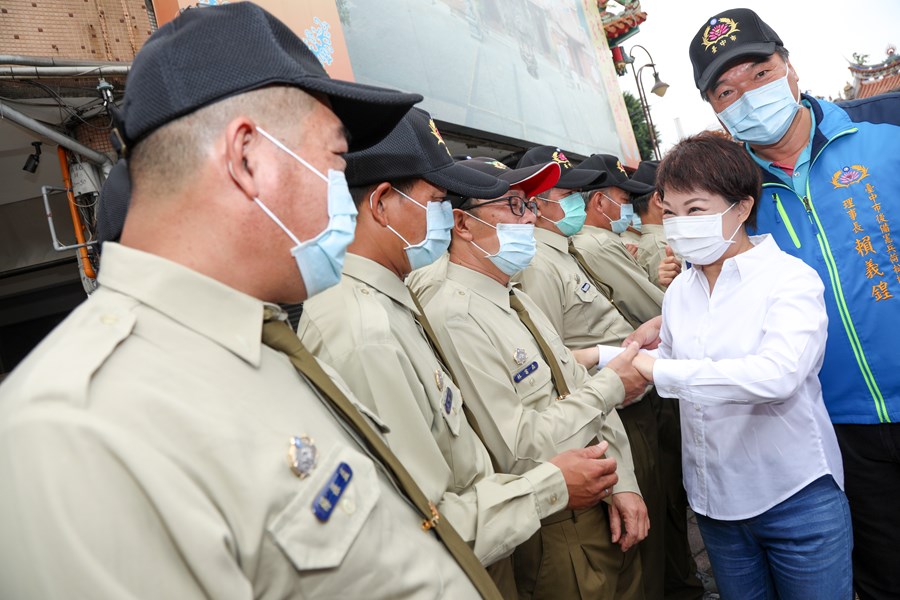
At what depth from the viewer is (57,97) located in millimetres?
5688

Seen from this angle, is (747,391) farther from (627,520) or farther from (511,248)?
(511,248)

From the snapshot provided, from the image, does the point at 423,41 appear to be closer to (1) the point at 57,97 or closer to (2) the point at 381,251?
(1) the point at 57,97

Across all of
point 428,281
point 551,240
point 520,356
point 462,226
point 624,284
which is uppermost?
point 462,226

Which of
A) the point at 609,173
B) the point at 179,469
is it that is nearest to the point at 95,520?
the point at 179,469

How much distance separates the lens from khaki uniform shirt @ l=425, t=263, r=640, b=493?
2.10m

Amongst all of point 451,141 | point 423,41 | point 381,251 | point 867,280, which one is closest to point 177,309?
point 381,251

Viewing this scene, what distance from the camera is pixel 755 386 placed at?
74.8 inches

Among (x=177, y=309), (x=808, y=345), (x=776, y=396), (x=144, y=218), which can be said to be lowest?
(x=776, y=396)

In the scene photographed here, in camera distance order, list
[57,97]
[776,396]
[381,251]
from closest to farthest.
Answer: [776,396] → [381,251] → [57,97]

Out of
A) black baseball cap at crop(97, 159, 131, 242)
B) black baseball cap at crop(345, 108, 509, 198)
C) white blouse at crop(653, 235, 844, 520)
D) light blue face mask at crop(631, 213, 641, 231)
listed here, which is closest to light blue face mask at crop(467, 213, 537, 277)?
black baseball cap at crop(345, 108, 509, 198)

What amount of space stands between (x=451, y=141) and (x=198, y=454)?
8.63m

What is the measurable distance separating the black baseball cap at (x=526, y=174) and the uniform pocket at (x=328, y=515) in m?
1.84

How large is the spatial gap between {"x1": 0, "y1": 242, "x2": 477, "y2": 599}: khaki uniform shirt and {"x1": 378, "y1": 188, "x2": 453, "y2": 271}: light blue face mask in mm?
1052

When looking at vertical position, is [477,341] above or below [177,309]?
below
